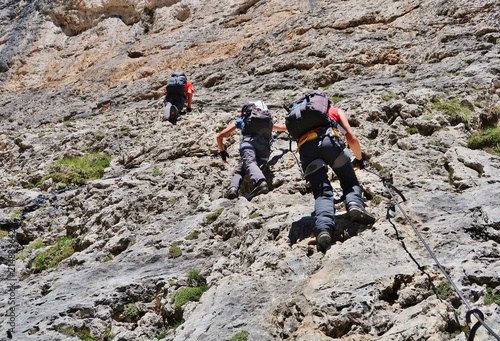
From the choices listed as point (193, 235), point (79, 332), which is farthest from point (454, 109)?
point (79, 332)

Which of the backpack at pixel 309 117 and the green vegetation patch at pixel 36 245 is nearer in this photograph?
the backpack at pixel 309 117

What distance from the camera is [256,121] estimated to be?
9977mm

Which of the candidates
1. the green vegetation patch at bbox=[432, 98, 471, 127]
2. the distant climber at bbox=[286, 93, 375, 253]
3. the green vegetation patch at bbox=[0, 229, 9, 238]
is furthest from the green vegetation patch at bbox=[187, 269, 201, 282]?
the green vegetation patch at bbox=[432, 98, 471, 127]

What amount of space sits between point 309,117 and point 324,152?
1.91ft

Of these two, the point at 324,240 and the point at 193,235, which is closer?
the point at 324,240

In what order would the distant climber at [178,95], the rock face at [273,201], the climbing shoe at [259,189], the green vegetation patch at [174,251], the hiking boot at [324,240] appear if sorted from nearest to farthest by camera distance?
1. the rock face at [273,201]
2. the hiking boot at [324,240]
3. the green vegetation patch at [174,251]
4. the climbing shoe at [259,189]
5. the distant climber at [178,95]

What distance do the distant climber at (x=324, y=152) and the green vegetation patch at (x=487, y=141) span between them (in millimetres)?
2444

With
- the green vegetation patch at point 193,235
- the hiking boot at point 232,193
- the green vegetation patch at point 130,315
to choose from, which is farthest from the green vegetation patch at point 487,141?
the green vegetation patch at point 130,315

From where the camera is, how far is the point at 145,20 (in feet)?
93.0

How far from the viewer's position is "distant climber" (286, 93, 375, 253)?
22.6 feet

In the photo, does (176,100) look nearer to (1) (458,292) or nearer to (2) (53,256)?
(2) (53,256)

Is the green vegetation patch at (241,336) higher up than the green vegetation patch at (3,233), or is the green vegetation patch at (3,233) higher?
the green vegetation patch at (241,336)

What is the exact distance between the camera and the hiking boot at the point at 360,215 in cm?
673

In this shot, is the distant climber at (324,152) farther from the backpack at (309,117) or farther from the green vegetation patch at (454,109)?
the green vegetation patch at (454,109)
